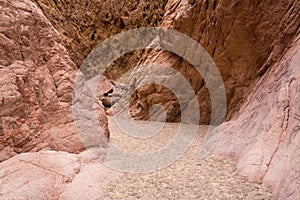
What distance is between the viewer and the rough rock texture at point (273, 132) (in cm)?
368

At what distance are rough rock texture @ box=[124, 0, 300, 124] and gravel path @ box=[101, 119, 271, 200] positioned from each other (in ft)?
6.50

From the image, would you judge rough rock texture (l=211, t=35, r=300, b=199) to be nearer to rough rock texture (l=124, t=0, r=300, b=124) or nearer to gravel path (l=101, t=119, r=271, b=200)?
gravel path (l=101, t=119, r=271, b=200)

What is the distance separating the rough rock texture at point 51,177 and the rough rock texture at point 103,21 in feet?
29.9

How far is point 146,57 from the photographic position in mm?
9453

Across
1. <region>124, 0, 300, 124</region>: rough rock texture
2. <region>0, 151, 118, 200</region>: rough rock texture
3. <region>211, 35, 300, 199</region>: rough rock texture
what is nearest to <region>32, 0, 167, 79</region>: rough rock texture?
<region>124, 0, 300, 124</region>: rough rock texture

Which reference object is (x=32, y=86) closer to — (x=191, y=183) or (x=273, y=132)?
(x=191, y=183)

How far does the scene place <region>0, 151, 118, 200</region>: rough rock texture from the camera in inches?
152

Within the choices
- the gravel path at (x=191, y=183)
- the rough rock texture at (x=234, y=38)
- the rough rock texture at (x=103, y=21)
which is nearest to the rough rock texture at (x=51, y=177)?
the gravel path at (x=191, y=183)

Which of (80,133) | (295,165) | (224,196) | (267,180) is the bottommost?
(80,133)

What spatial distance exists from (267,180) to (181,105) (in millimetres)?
4208

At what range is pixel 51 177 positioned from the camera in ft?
13.6

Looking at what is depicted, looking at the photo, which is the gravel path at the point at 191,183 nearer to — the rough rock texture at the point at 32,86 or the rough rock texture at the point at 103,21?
the rough rock texture at the point at 32,86

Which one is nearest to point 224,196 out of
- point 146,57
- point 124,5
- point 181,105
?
point 181,105

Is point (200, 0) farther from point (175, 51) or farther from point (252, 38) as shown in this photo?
point (252, 38)
